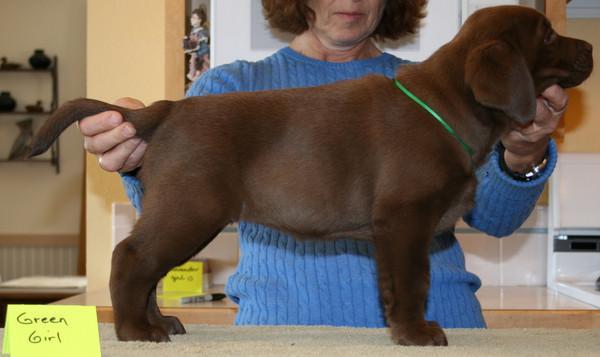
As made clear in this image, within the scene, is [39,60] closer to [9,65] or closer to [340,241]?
[9,65]

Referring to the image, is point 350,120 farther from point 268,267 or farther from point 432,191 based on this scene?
point 268,267

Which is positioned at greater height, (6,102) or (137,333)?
(6,102)

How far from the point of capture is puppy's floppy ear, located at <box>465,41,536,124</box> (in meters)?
1.28

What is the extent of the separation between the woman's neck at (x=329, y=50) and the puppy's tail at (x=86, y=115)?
2.70 feet

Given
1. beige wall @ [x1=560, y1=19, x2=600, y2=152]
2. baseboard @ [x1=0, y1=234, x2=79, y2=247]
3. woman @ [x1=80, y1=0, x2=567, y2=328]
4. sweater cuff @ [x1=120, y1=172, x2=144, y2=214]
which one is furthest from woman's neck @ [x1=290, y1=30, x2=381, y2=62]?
baseboard @ [x1=0, y1=234, x2=79, y2=247]

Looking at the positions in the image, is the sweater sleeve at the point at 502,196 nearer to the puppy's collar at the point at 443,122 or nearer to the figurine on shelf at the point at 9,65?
the puppy's collar at the point at 443,122

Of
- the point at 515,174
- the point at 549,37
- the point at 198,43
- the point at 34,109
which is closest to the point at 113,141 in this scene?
the point at 549,37

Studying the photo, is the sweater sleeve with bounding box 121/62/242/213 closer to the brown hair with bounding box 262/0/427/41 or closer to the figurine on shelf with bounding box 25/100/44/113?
the brown hair with bounding box 262/0/427/41

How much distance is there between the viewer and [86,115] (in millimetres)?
1381

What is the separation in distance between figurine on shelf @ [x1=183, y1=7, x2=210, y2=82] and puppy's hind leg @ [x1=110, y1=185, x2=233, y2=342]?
1.62m

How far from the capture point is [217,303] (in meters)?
2.84

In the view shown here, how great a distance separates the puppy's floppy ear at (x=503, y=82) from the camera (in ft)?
4.18

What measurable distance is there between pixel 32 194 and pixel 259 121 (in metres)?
6.10

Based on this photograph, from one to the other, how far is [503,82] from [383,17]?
1.01m
